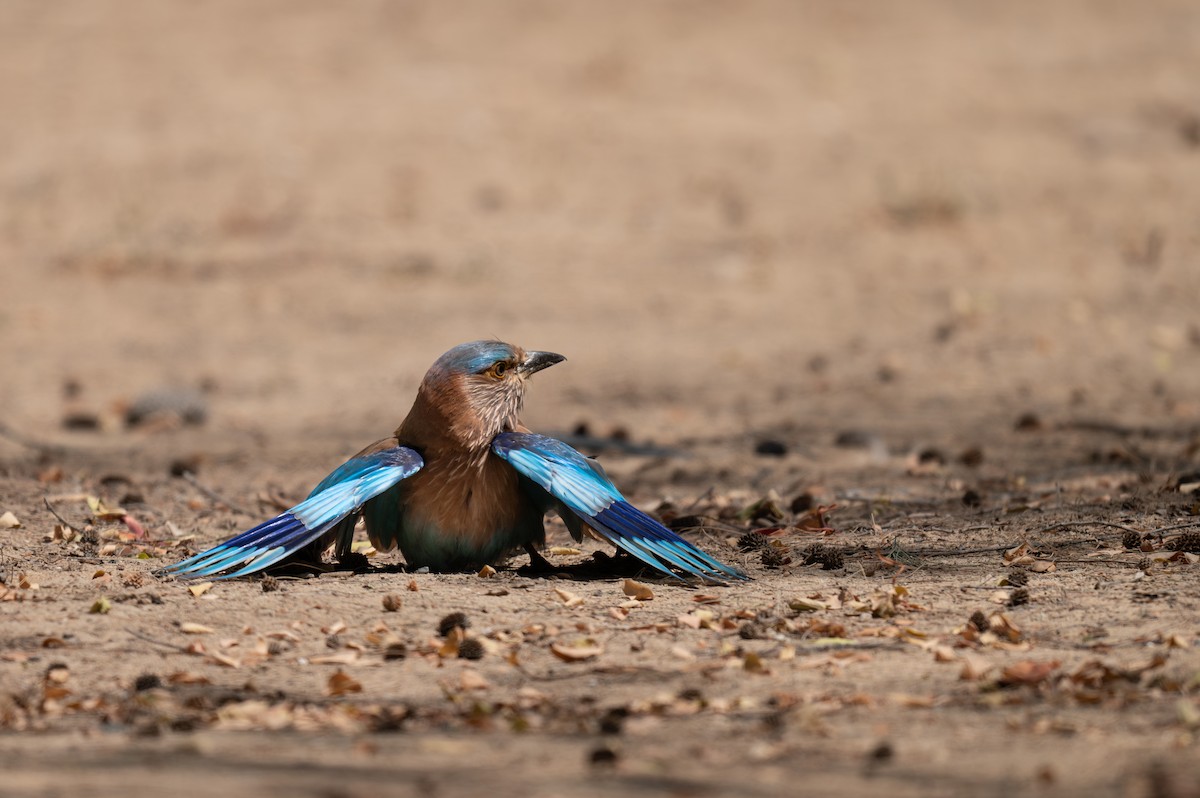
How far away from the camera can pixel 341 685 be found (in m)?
4.19

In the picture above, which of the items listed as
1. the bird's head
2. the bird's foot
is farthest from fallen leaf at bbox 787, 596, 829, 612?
the bird's head

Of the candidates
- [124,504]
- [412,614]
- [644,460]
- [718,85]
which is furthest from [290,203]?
[412,614]

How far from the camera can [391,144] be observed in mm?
13711

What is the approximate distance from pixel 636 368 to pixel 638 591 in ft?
18.5

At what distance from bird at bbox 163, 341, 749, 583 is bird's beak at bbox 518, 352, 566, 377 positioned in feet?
0.18

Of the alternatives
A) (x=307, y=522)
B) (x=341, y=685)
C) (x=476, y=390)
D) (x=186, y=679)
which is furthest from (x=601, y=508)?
(x=186, y=679)

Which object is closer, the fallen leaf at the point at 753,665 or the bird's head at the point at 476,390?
the fallen leaf at the point at 753,665

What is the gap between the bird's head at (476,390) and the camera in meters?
5.31

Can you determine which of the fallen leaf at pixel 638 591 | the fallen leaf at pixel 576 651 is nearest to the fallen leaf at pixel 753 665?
the fallen leaf at pixel 576 651

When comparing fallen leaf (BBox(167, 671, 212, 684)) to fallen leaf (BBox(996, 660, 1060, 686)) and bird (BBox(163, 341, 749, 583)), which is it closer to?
bird (BBox(163, 341, 749, 583))

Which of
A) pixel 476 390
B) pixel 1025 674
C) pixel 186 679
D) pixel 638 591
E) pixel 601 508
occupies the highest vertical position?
pixel 476 390

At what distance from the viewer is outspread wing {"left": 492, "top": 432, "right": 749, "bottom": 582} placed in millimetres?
5129

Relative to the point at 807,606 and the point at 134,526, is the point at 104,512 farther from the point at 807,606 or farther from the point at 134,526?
the point at 807,606

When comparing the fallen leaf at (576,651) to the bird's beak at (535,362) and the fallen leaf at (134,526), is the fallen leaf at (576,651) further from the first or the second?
the fallen leaf at (134,526)
